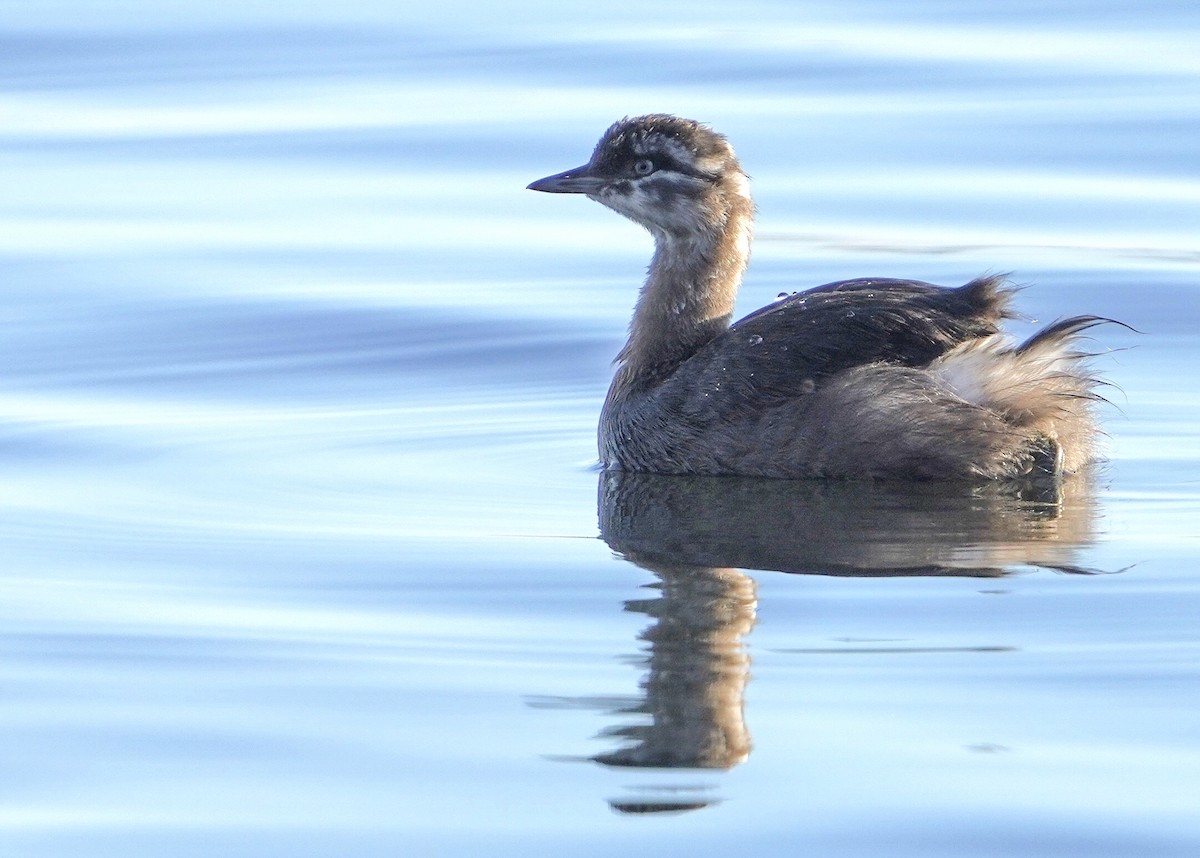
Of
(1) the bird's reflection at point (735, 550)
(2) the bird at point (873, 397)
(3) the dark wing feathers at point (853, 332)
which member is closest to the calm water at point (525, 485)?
(1) the bird's reflection at point (735, 550)

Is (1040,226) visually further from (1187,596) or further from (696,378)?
(1187,596)

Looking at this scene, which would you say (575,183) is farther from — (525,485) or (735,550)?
(735,550)

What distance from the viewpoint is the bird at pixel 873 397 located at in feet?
26.4

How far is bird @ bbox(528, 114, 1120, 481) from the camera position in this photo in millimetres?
8039

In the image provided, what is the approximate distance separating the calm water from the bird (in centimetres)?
16

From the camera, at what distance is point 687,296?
901 cm

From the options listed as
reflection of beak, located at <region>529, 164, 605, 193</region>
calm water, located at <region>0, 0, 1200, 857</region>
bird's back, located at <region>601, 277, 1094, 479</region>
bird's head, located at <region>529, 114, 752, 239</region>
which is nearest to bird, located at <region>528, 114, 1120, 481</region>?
bird's back, located at <region>601, 277, 1094, 479</region>

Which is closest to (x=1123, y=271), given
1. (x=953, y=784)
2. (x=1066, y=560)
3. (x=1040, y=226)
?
(x=1040, y=226)

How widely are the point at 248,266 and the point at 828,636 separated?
5912 millimetres

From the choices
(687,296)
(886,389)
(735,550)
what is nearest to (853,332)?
(886,389)

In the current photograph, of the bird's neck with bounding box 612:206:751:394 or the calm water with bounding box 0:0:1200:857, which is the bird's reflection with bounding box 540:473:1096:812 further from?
the bird's neck with bounding box 612:206:751:394

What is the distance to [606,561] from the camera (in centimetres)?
718

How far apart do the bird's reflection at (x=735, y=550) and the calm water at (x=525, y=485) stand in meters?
→ 0.02

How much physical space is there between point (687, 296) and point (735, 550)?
6.34ft
